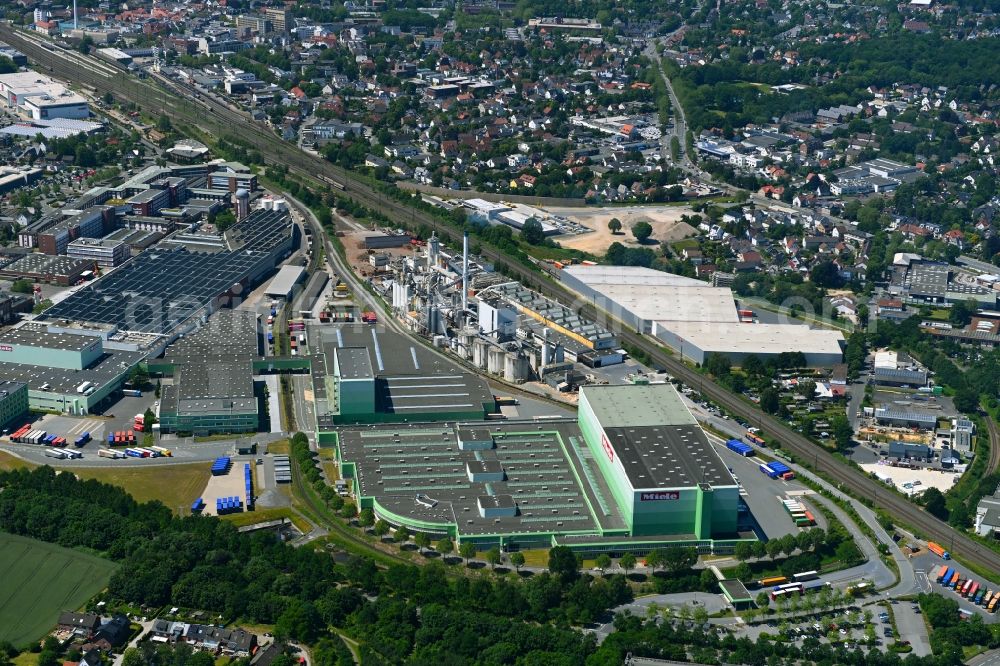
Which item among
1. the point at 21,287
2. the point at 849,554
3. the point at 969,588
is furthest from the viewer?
the point at 21,287

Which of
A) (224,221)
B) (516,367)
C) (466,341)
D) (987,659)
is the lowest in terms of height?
(987,659)

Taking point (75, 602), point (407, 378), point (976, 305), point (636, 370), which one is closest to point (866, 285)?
point (976, 305)

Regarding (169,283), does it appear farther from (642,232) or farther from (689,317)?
(642,232)

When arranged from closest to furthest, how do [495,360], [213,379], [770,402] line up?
[213,379] → [770,402] → [495,360]

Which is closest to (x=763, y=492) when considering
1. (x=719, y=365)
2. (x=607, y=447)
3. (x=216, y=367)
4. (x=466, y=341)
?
(x=607, y=447)

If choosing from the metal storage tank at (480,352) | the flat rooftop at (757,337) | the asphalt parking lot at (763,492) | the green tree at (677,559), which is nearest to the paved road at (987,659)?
the asphalt parking lot at (763,492)

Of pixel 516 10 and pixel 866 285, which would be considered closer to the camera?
pixel 866 285

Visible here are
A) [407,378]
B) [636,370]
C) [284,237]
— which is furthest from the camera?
[284,237]

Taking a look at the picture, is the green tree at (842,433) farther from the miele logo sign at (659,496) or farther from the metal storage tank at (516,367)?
the metal storage tank at (516,367)

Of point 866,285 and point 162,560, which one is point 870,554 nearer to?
point 162,560
